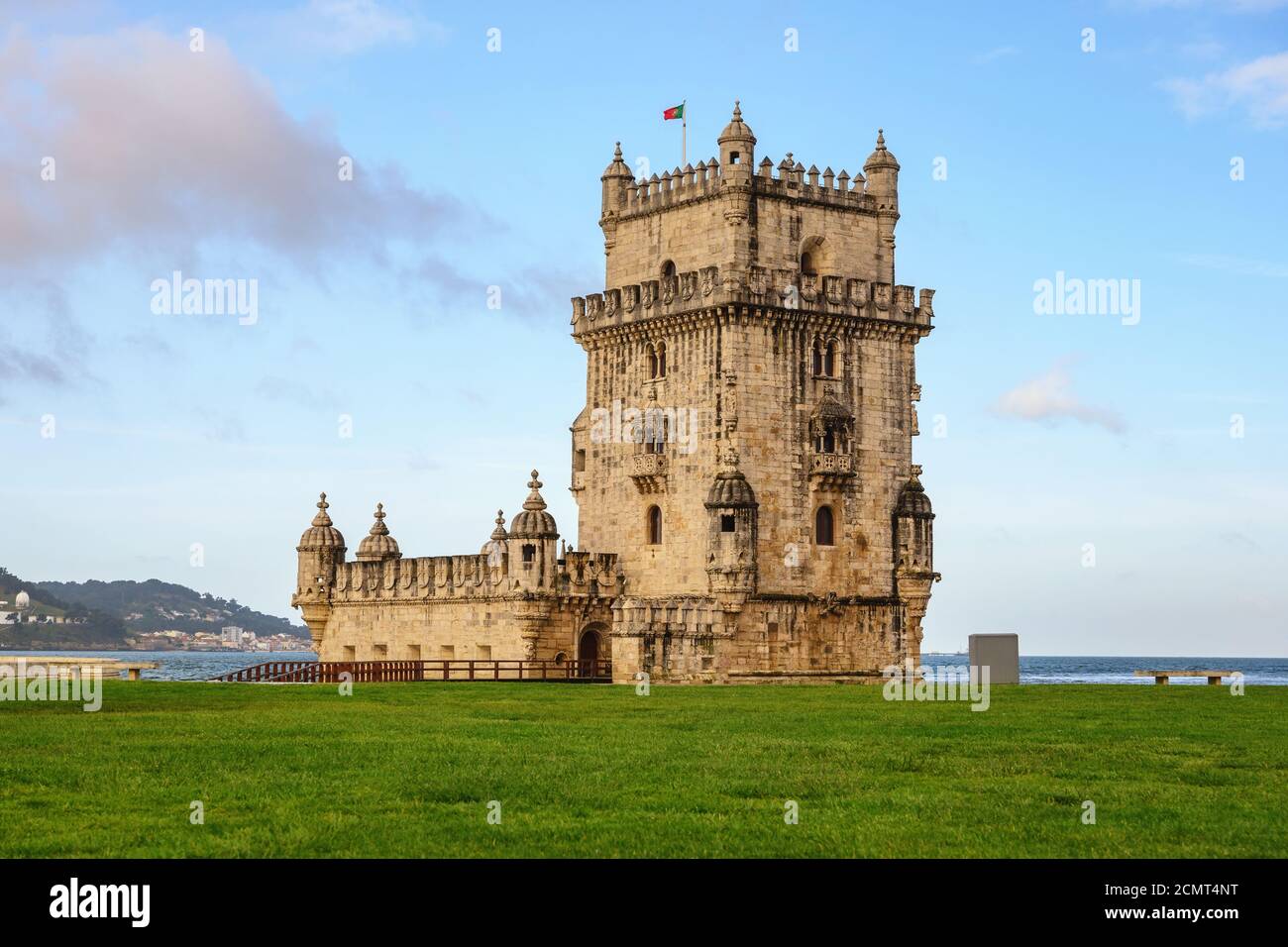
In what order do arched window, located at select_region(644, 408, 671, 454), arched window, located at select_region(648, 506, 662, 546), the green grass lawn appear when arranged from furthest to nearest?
arched window, located at select_region(648, 506, 662, 546), arched window, located at select_region(644, 408, 671, 454), the green grass lawn

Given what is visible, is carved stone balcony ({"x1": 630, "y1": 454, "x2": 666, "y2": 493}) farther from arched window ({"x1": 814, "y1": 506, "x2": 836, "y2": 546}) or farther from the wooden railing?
the wooden railing

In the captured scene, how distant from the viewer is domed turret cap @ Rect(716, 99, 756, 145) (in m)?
66.7

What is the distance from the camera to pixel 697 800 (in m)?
23.9

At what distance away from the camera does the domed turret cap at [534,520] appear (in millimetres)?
68750

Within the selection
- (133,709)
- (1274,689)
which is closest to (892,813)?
(133,709)

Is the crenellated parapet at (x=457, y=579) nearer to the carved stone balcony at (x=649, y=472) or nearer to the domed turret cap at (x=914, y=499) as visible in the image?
the carved stone balcony at (x=649, y=472)

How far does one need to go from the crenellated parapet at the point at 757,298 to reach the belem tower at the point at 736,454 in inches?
3.0

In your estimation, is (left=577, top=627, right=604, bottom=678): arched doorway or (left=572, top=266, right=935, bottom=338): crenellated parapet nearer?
(left=572, top=266, right=935, bottom=338): crenellated parapet

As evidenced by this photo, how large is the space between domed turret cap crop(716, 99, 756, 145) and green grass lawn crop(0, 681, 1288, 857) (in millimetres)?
29740

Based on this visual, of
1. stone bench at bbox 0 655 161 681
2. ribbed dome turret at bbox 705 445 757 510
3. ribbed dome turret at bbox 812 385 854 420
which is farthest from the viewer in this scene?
ribbed dome turret at bbox 812 385 854 420

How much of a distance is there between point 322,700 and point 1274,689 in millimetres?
30573

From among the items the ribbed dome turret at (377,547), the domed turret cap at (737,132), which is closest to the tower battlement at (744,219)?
the domed turret cap at (737,132)

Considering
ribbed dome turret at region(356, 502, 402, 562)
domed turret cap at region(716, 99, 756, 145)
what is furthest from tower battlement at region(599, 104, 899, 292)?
ribbed dome turret at region(356, 502, 402, 562)
